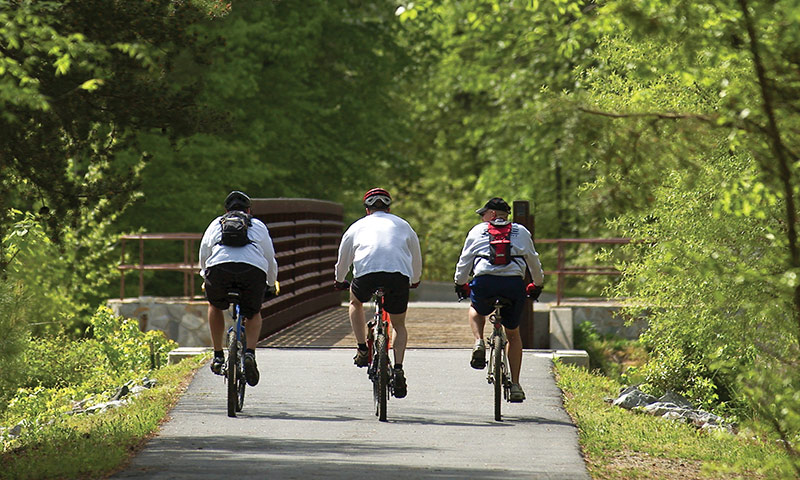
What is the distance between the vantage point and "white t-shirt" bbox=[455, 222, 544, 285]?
10422mm

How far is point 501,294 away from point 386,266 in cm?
94

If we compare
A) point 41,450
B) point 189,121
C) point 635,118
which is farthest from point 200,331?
→ point 635,118

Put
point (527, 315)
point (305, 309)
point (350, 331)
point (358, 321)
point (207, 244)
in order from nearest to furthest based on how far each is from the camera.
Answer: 1. point (207, 244)
2. point (358, 321)
3. point (527, 315)
4. point (350, 331)
5. point (305, 309)

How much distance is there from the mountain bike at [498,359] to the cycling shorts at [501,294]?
43 mm

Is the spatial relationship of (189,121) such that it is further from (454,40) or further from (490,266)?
(454,40)

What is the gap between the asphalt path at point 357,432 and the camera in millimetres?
7859

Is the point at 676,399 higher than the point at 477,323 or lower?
lower

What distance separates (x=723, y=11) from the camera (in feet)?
19.9

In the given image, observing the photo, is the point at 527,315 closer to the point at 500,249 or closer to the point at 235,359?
the point at 500,249

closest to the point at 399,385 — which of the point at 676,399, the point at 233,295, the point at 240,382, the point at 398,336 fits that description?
the point at 398,336

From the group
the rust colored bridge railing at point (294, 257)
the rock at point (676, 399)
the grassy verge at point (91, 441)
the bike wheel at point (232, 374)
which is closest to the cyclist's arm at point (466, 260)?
the bike wheel at point (232, 374)

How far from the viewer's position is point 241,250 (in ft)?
33.4

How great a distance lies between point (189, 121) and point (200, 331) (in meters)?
7.47

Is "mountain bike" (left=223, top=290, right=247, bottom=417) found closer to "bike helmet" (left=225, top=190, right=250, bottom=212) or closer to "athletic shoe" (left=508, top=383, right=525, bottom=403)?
"bike helmet" (left=225, top=190, right=250, bottom=212)
